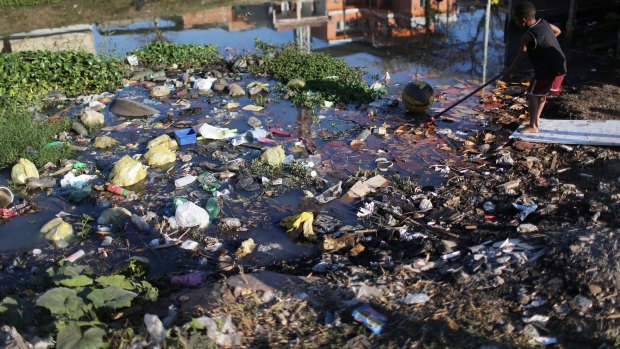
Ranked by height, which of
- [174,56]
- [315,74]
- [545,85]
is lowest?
[315,74]

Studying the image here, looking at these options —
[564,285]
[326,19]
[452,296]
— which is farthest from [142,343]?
[326,19]

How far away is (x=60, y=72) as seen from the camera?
8727 millimetres

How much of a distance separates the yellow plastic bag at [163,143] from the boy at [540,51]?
3870 mm

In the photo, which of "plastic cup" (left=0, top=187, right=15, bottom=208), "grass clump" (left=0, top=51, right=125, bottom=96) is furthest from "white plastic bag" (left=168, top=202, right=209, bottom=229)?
"grass clump" (left=0, top=51, right=125, bottom=96)

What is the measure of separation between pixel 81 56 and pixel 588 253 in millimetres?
7984

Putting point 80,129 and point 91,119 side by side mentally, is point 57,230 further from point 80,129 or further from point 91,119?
point 91,119

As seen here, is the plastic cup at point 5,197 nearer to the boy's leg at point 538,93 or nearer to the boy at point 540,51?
the boy at point 540,51

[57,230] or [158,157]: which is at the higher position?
[158,157]

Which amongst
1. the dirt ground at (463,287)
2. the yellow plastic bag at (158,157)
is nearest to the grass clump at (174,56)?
the yellow plastic bag at (158,157)

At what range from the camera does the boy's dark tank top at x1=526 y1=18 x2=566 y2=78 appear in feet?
19.1

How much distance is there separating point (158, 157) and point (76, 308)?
127 inches

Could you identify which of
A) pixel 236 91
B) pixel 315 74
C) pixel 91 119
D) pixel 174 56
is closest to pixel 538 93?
pixel 315 74

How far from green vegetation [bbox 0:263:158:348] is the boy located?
4.50 metres

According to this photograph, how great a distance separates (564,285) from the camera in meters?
3.48
